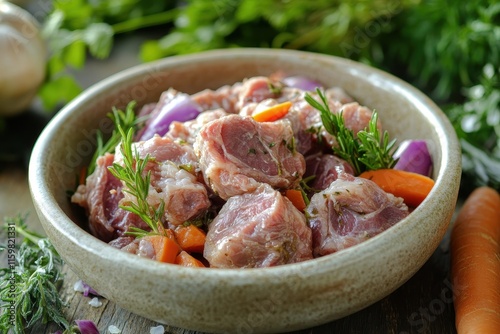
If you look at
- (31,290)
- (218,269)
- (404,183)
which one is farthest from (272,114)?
(31,290)

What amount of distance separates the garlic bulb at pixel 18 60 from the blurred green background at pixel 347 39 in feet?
0.38

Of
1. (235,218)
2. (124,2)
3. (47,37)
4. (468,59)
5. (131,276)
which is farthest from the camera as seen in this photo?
(124,2)

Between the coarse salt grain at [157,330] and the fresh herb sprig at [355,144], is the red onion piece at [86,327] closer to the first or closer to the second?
the coarse salt grain at [157,330]

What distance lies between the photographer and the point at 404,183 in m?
3.01

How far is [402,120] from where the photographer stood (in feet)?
11.6

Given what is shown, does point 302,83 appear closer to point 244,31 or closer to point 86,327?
point 244,31

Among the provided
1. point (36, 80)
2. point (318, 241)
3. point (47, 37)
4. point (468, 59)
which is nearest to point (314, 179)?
point (318, 241)

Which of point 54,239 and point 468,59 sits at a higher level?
point 54,239

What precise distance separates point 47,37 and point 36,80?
1.90 feet

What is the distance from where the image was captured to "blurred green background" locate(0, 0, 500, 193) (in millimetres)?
4516

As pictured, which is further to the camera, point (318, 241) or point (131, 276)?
point (318, 241)

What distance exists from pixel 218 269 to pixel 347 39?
132 inches

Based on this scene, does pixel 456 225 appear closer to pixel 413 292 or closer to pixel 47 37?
pixel 413 292

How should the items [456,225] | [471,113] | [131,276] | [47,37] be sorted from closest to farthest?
[131,276]
[456,225]
[471,113]
[47,37]
